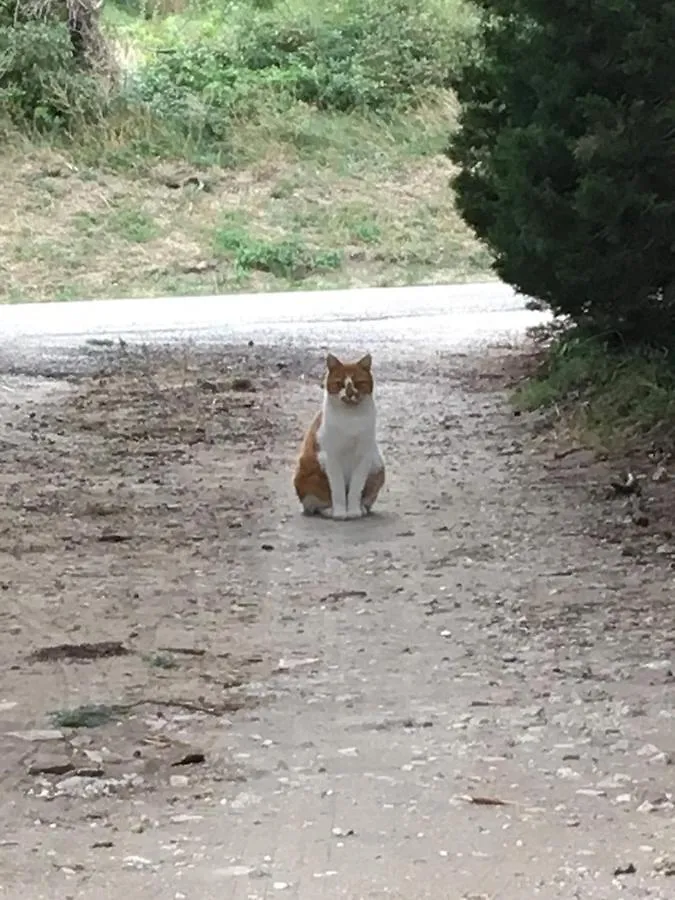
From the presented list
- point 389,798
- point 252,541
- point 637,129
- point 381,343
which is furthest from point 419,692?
point 381,343

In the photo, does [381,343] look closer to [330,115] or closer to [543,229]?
[543,229]

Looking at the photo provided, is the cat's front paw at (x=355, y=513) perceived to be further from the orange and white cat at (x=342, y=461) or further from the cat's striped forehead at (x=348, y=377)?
the cat's striped forehead at (x=348, y=377)

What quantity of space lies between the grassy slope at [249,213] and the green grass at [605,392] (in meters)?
14.3

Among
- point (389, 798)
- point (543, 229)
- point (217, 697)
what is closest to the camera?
point (389, 798)

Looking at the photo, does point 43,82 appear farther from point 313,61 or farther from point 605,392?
point 605,392

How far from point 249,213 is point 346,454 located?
21.5 metres

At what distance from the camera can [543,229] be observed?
10.1 meters

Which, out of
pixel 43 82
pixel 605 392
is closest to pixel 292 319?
pixel 605 392

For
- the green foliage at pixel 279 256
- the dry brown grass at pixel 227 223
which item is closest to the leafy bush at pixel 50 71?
the dry brown grass at pixel 227 223

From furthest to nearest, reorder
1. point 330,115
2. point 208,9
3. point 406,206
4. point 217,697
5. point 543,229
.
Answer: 1. point 208,9
2. point 330,115
3. point 406,206
4. point 543,229
5. point 217,697

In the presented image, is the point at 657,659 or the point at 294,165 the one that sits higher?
the point at 294,165

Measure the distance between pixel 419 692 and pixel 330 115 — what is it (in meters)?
28.2

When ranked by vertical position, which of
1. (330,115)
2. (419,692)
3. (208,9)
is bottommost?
(419,692)

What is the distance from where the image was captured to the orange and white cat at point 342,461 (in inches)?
327
